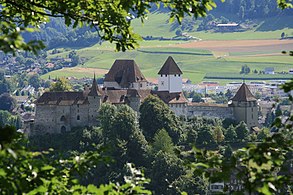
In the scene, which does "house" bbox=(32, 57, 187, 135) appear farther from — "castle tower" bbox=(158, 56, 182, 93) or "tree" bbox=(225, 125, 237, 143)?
"tree" bbox=(225, 125, 237, 143)

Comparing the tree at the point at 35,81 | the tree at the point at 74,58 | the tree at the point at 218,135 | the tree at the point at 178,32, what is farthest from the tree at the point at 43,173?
the tree at the point at 178,32

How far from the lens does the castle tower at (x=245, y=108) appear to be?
2598 inches

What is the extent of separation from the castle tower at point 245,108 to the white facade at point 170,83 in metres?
3.90

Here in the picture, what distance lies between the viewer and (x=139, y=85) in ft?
222

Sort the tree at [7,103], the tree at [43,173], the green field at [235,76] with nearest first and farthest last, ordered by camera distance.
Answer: the tree at [43,173] → the tree at [7,103] → the green field at [235,76]

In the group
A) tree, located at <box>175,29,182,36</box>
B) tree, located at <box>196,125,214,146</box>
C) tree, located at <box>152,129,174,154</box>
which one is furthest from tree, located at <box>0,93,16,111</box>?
tree, located at <box>175,29,182,36</box>

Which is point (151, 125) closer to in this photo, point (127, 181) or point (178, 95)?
point (178, 95)

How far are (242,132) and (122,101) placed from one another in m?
7.33

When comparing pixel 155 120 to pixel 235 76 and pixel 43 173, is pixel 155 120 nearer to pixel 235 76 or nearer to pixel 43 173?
pixel 43 173

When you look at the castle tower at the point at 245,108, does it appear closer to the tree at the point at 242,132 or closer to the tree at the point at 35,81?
the tree at the point at 242,132

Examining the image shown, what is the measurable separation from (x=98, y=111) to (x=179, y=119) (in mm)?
6360

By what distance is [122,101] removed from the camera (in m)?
62.1

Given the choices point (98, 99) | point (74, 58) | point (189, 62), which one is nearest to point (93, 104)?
point (98, 99)

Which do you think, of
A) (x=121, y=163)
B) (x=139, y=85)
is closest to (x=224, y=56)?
(x=139, y=85)
